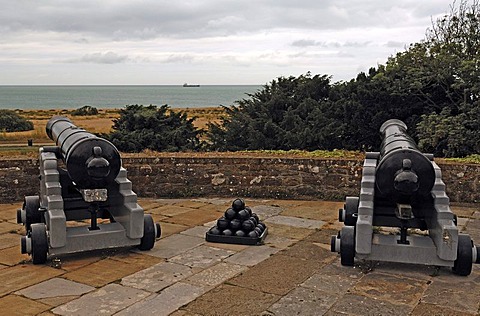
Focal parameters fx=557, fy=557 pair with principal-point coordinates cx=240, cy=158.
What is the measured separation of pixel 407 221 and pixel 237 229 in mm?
1841

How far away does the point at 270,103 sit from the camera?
1419 centimetres

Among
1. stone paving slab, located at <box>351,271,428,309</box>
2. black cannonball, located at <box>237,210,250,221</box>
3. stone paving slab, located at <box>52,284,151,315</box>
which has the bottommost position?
stone paving slab, located at <box>351,271,428,309</box>

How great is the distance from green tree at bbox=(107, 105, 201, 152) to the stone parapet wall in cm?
400

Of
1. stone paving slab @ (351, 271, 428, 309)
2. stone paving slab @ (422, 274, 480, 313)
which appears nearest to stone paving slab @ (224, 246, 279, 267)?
stone paving slab @ (351, 271, 428, 309)

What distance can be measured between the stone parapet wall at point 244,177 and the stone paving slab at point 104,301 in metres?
4.13

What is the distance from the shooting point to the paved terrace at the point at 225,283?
4.23 metres

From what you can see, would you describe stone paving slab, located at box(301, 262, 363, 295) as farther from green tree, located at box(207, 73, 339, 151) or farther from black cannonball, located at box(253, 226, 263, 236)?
green tree, located at box(207, 73, 339, 151)

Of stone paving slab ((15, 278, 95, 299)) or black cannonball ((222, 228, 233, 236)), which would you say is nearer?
stone paving slab ((15, 278, 95, 299))

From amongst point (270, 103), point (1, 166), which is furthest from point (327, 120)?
point (1, 166)

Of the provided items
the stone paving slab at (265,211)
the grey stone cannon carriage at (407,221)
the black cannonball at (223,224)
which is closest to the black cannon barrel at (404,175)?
the grey stone cannon carriage at (407,221)

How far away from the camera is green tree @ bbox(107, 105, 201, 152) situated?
13.1 metres

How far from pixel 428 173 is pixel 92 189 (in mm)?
3186

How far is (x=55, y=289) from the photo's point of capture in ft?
15.1

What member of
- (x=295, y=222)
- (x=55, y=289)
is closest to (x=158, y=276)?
(x=55, y=289)
